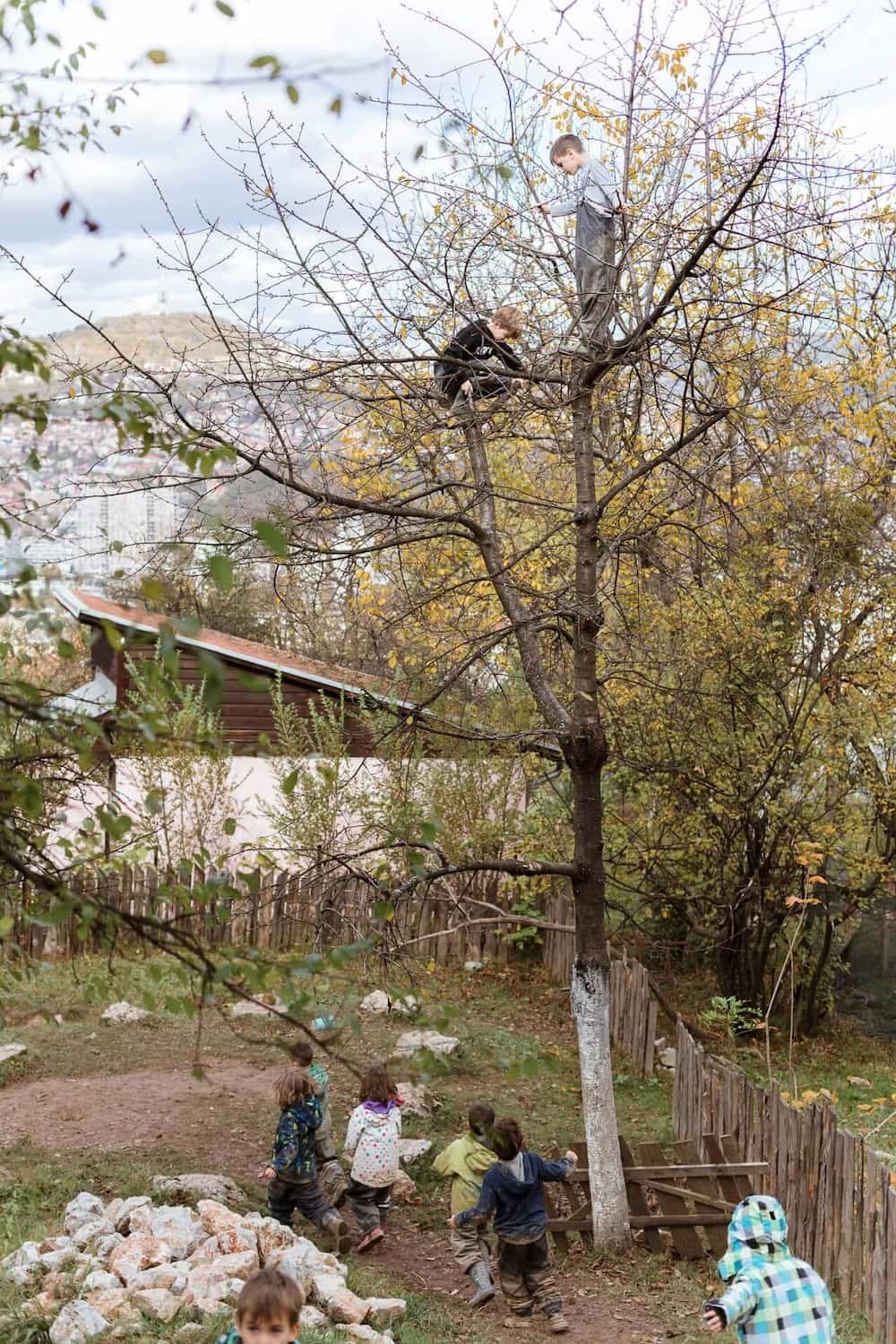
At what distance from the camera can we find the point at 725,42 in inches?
302

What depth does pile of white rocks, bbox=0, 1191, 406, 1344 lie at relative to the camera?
232 inches

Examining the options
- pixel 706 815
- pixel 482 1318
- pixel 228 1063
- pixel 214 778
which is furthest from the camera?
pixel 214 778

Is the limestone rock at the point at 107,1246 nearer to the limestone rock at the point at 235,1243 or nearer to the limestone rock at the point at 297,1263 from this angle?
the limestone rock at the point at 235,1243

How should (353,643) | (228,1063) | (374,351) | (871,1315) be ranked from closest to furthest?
1. (871,1315)
2. (374,351)
3. (228,1063)
4. (353,643)

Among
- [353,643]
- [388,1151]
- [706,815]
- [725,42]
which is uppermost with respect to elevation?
[725,42]

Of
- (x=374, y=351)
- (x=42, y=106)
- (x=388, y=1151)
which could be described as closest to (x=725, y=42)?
(x=374, y=351)

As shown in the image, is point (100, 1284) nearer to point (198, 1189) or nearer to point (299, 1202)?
point (198, 1189)

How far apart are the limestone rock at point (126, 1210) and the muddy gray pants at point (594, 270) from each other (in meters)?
5.54

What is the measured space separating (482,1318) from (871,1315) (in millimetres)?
2129

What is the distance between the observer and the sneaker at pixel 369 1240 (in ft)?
26.5

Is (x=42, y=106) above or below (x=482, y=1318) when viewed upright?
above

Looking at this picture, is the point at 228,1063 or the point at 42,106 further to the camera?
the point at 228,1063

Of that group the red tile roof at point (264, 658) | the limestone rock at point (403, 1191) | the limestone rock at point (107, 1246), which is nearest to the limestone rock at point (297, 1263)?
the limestone rock at point (107, 1246)

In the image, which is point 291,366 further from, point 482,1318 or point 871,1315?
point 871,1315
